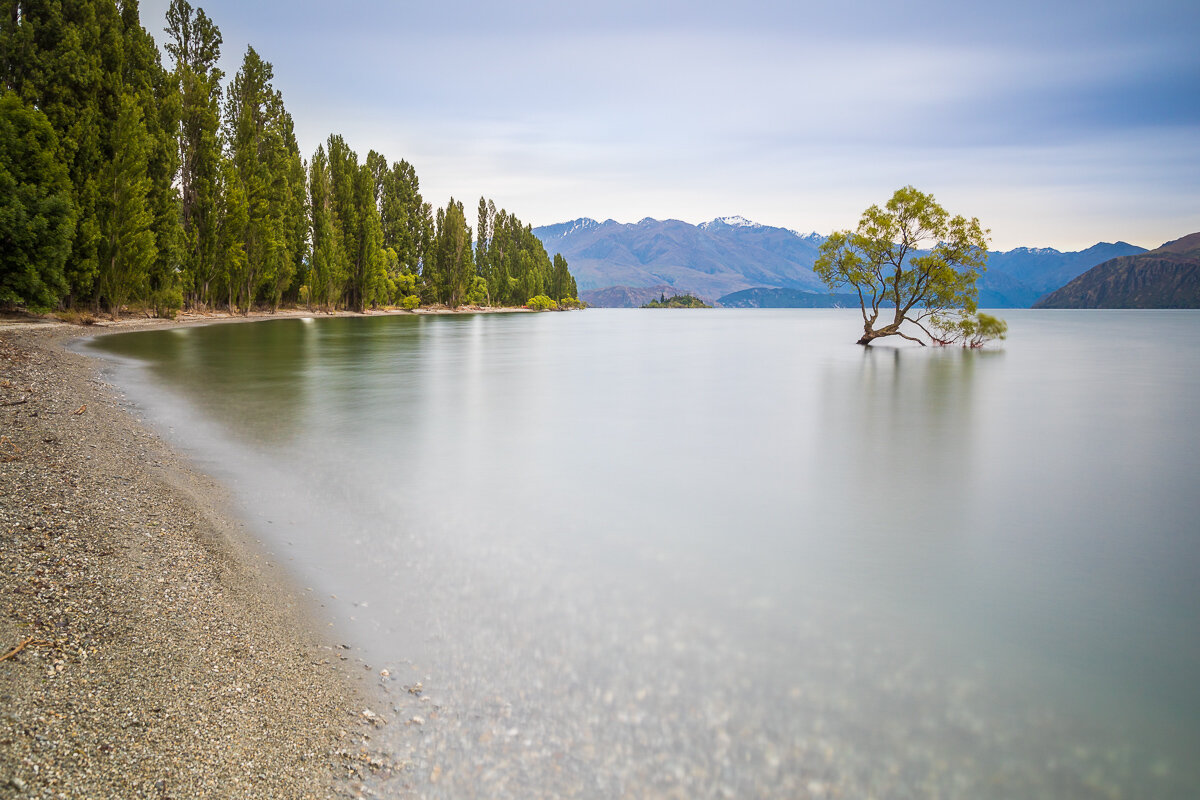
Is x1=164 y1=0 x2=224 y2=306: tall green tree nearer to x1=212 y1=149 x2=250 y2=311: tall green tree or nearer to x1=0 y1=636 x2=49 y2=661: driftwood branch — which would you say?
x1=212 y1=149 x2=250 y2=311: tall green tree

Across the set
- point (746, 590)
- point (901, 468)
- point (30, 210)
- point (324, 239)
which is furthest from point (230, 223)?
point (746, 590)

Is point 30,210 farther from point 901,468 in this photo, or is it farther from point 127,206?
point 901,468

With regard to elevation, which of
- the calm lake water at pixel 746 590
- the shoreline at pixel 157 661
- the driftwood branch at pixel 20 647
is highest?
the driftwood branch at pixel 20 647

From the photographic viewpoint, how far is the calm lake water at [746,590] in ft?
11.4

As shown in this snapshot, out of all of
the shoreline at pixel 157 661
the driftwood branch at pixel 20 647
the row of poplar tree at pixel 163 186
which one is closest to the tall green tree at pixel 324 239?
the row of poplar tree at pixel 163 186

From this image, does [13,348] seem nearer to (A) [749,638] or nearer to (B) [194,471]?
Result: (B) [194,471]

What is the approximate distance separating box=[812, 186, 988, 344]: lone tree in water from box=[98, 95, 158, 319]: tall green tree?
35013 mm

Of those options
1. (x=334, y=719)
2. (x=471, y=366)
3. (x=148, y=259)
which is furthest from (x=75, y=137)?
(x=334, y=719)

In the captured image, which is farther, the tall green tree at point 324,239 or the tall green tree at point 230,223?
the tall green tree at point 324,239

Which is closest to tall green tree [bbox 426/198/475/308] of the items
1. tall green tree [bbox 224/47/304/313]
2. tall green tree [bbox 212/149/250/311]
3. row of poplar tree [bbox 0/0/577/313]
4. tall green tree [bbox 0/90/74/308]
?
row of poplar tree [bbox 0/0/577/313]

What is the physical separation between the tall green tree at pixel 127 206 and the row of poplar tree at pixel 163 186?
6 centimetres

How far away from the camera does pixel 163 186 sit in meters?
38.1

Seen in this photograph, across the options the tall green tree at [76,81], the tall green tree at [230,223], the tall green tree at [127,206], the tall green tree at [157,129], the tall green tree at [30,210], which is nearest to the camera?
the tall green tree at [30,210]

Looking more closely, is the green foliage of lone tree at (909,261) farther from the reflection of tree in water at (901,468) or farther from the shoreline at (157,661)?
the shoreline at (157,661)
